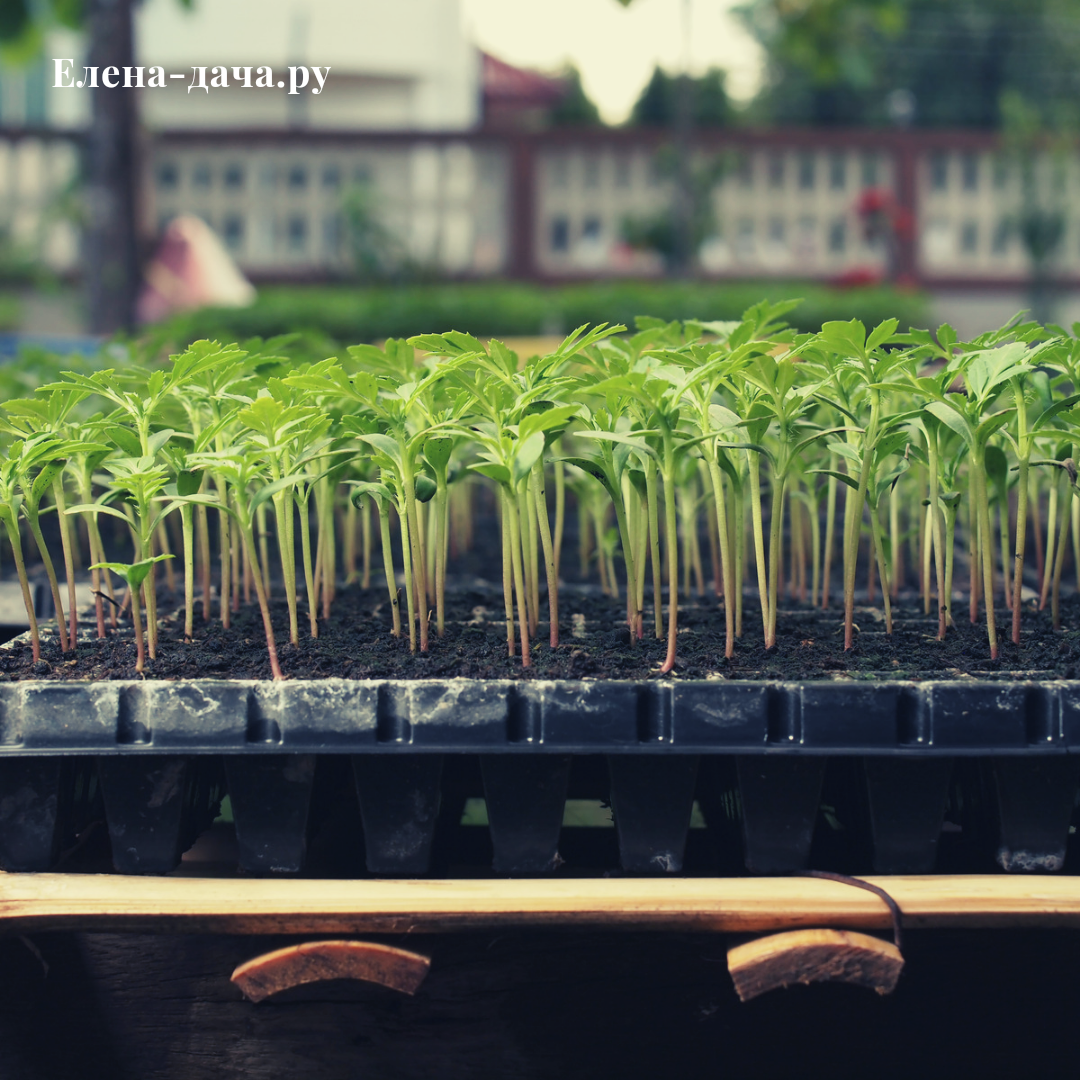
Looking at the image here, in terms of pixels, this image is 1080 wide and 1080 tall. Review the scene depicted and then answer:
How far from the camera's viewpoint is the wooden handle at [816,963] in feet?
3.45

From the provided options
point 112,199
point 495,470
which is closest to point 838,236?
point 112,199

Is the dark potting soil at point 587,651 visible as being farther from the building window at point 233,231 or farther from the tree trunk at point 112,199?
the building window at point 233,231

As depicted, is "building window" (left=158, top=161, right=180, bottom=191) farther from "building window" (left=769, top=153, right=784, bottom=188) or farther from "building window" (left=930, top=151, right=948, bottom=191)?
"building window" (left=930, top=151, right=948, bottom=191)

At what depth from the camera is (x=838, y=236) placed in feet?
27.7

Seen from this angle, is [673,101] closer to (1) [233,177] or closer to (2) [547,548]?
(1) [233,177]

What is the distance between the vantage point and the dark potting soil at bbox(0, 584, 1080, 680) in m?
1.24

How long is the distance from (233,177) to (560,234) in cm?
253

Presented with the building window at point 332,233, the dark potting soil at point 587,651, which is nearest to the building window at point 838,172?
the building window at point 332,233

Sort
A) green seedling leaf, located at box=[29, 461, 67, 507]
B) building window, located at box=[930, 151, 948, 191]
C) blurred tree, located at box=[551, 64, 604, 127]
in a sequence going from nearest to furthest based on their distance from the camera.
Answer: green seedling leaf, located at box=[29, 461, 67, 507] → building window, located at box=[930, 151, 948, 191] → blurred tree, located at box=[551, 64, 604, 127]

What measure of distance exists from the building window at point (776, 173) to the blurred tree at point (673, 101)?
6.21 meters

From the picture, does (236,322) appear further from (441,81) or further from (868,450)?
(441,81)

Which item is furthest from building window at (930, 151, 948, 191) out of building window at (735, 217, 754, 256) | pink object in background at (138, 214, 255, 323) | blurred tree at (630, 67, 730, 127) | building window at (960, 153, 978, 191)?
blurred tree at (630, 67, 730, 127)

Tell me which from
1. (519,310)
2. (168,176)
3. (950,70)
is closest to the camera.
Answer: (519,310)

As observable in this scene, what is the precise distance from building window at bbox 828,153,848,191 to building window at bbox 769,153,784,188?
0.38 metres
